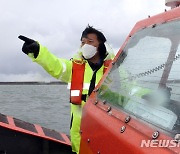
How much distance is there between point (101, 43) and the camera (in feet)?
11.4

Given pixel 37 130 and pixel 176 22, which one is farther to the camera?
pixel 37 130

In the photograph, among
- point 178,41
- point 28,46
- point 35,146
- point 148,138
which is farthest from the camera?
point 35,146

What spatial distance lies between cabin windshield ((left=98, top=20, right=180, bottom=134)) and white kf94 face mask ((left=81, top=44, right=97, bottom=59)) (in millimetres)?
1096

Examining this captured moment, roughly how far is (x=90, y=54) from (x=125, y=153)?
193 cm

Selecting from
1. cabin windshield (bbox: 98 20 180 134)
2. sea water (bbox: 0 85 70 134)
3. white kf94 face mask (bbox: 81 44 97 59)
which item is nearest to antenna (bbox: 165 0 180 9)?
cabin windshield (bbox: 98 20 180 134)

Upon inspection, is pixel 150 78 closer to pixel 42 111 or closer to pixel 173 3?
pixel 173 3

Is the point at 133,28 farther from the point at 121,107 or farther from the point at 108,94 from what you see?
the point at 121,107

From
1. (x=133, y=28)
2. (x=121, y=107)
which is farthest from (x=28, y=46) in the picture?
(x=121, y=107)

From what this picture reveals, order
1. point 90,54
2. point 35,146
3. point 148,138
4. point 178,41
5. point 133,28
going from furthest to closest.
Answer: point 35,146
point 90,54
point 133,28
point 178,41
point 148,138

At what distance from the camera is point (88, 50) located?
3.33 meters

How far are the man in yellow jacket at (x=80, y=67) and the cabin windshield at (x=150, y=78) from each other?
1057 mm

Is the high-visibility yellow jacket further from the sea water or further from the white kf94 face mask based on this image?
the sea water

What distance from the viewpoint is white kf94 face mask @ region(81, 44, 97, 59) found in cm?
333

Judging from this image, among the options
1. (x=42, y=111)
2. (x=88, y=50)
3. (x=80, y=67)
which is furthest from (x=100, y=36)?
(x=42, y=111)
